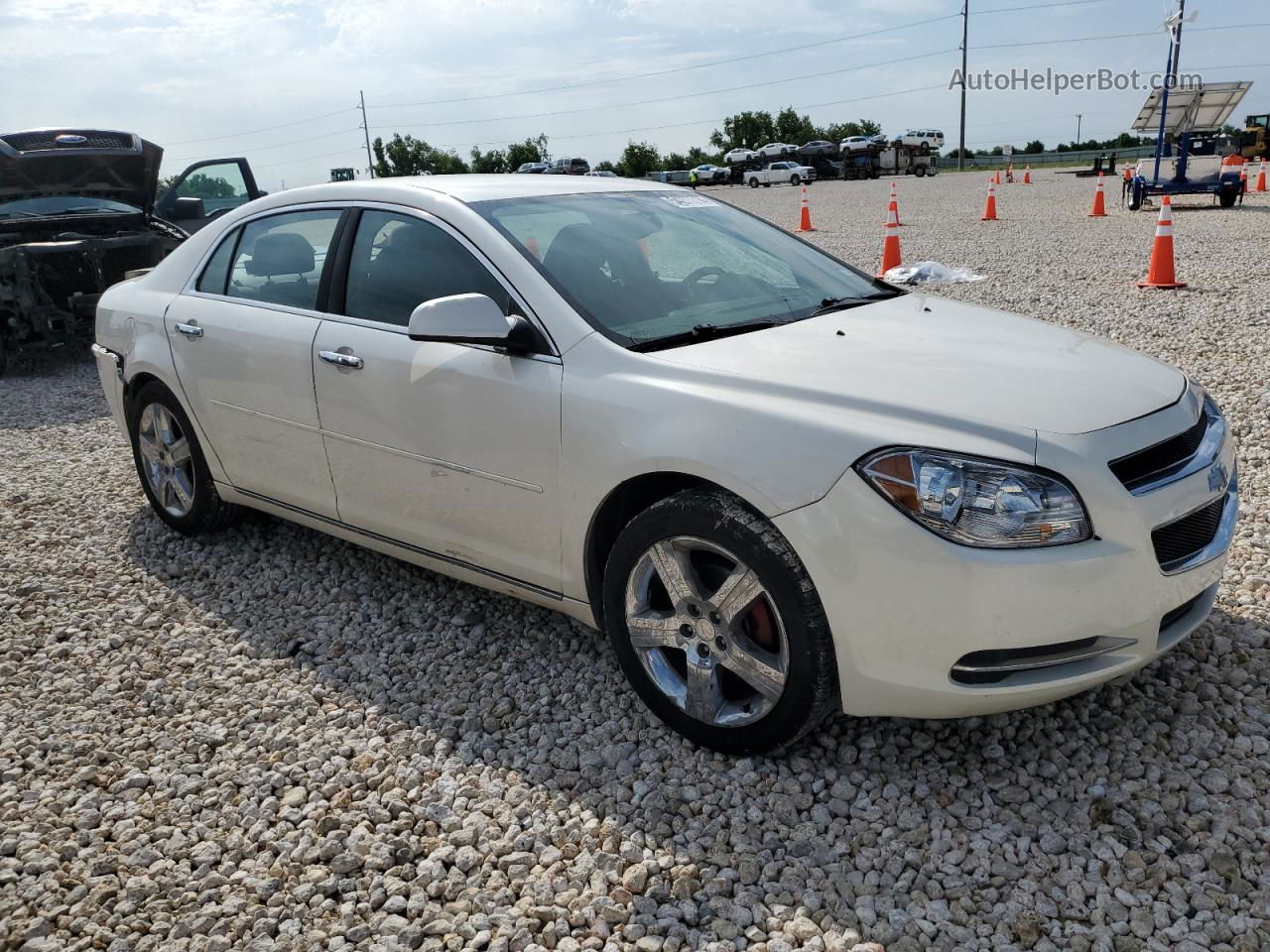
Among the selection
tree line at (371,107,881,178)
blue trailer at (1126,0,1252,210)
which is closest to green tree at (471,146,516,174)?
tree line at (371,107,881,178)

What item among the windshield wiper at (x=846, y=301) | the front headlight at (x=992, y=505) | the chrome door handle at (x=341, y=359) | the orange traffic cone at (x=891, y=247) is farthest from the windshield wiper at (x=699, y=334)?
the orange traffic cone at (x=891, y=247)

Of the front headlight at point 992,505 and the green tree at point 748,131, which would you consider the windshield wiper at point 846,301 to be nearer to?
the front headlight at point 992,505

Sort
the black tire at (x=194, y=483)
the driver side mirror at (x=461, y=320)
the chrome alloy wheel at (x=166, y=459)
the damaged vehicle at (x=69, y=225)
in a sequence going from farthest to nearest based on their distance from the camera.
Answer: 1. the damaged vehicle at (x=69, y=225)
2. the chrome alloy wheel at (x=166, y=459)
3. the black tire at (x=194, y=483)
4. the driver side mirror at (x=461, y=320)

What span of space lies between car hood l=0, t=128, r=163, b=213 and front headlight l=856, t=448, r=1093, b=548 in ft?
30.3

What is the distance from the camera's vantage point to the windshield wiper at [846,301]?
3.55m

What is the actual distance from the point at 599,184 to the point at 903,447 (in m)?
2.08

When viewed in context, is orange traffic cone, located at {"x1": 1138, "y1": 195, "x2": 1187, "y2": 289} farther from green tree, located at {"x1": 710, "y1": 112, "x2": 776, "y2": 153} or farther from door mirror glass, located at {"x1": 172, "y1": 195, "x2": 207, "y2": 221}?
green tree, located at {"x1": 710, "y1": 112, "x2": 776, "y2": 153}

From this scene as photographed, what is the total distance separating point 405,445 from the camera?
3.53m

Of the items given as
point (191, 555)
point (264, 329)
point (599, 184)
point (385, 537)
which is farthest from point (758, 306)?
point (191, 555)

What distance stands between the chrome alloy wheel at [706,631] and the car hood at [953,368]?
1.74ft

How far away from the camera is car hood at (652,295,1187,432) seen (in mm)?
2641

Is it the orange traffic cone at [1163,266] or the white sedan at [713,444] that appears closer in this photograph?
the white sedan at [713,444]

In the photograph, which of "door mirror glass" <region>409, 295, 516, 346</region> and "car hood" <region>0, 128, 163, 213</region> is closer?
"door mirror glass" <region>409, 295, 516, 346</region>

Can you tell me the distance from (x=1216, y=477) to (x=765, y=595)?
1294 millimetres
